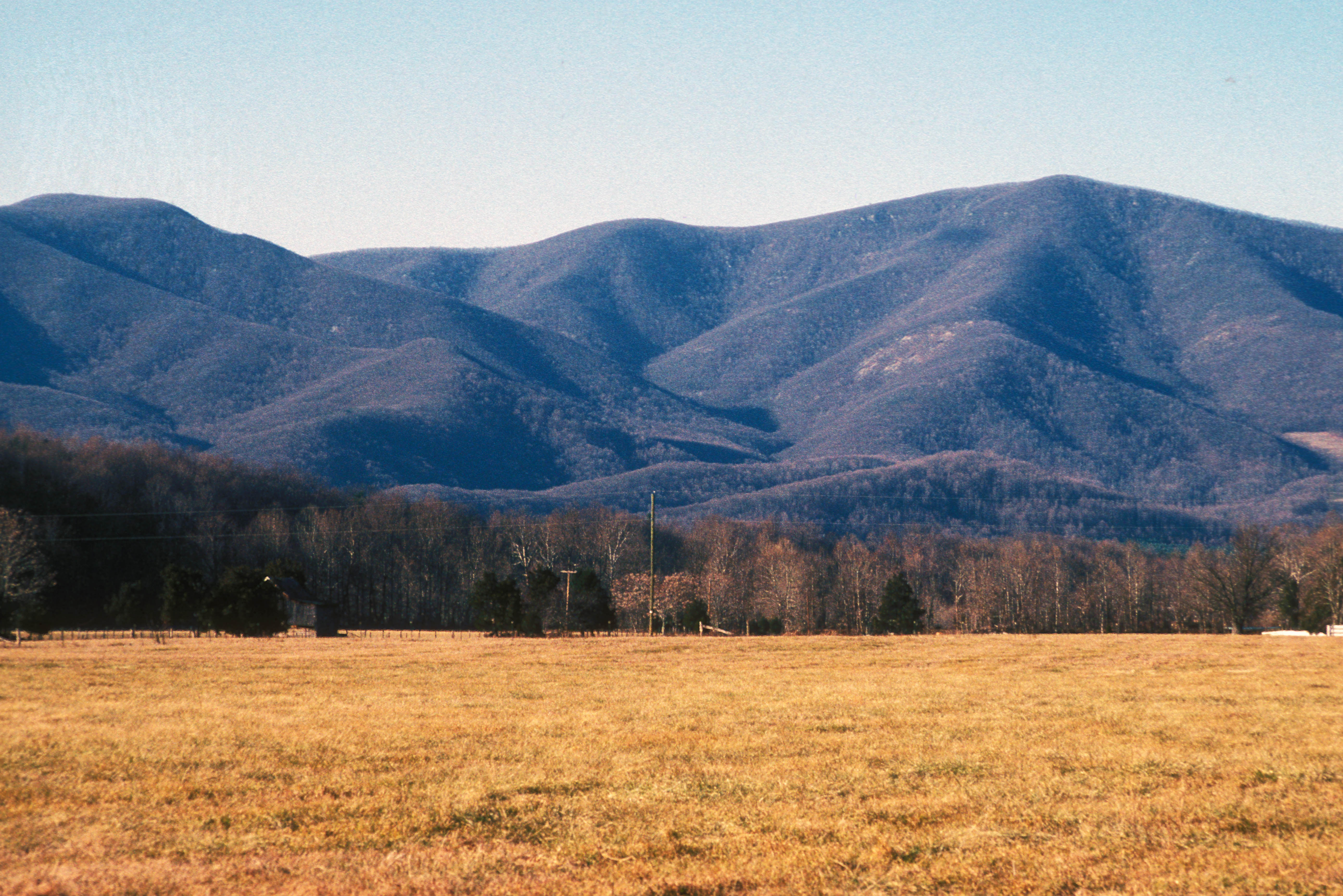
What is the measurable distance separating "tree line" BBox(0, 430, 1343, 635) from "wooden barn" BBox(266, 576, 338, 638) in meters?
1.84

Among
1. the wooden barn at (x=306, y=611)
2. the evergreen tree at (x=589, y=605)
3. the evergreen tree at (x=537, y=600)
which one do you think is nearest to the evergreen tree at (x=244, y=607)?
the wooden barn at (x=306, y=611)

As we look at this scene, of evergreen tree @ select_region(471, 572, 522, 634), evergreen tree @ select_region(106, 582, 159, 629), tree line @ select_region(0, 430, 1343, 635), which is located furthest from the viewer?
evergreen tree @ select_region(106, 582, 159, 629)

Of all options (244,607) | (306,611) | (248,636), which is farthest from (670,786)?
(306,611)

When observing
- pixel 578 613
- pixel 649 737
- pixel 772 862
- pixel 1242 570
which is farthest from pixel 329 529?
pixel 772 862

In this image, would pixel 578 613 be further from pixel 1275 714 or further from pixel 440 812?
pixel 440 812

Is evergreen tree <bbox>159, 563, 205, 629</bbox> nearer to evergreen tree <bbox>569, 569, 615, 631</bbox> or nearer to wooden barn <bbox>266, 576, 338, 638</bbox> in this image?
wooden barn <bbox>266, 576, 338, 638</bbox>

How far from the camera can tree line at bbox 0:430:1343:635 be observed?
89312mm

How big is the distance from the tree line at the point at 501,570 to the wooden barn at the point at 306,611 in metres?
1.84

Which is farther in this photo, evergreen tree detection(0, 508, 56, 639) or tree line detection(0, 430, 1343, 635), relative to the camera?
tree line detection(0, 430, 1343, 635)

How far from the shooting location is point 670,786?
64.2ft

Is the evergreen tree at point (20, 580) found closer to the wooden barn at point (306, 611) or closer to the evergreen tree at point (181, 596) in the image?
the evergreen tree at point (181, 596)

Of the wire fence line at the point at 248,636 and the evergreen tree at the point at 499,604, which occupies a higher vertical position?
the evergreen tree at the point at 499,604

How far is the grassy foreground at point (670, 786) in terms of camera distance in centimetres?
1421

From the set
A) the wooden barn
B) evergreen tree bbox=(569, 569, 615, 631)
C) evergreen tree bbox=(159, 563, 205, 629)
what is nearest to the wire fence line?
the wooden barn
